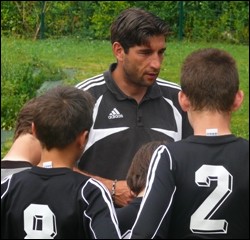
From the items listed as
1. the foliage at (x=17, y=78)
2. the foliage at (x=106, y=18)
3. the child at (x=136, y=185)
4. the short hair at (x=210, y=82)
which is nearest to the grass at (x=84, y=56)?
the foliage at (x=17, y=78)

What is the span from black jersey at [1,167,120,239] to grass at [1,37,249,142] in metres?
8.41

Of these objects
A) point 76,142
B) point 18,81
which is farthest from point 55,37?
point 76,142

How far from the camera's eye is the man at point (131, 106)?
5250mm

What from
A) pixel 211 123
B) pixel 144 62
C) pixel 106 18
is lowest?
pixel 106 18

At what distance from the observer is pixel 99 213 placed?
3893 mm

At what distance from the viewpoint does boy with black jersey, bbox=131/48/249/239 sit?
391 cm

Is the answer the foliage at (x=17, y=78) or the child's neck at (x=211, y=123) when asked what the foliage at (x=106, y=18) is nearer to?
the foliage at (x=17, y=78)

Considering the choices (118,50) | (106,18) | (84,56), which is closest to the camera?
(118,50)

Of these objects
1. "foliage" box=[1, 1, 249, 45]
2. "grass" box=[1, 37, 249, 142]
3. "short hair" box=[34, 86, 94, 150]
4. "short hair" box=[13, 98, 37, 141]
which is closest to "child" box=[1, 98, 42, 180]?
"short hair" box=[13, 98, 37, 141]

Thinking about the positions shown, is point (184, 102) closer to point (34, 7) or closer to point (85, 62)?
point (85, 62)

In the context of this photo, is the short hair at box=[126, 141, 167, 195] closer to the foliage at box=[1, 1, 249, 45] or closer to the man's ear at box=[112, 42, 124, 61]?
the man's ear at box=[112, 42, 124, 61]

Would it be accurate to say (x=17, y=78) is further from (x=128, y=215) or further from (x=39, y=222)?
(x=39, y=222)

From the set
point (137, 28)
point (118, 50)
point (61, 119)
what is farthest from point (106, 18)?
point (61, 119)

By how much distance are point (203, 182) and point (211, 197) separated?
7cm
